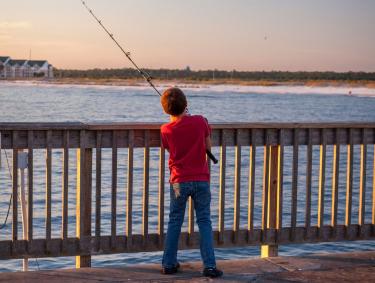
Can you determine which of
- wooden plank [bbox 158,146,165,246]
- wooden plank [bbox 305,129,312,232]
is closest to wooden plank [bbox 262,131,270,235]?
wooden plank [bbox 305,129,312,232]

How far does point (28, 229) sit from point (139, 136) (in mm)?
1169

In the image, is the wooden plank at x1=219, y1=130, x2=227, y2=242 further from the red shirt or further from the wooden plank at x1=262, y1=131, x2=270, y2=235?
the red shirt

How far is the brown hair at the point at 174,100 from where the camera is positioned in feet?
18.8

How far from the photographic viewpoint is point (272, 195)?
677 cm

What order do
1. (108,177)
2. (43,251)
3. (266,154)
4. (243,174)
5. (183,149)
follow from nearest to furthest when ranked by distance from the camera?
(183,149) → (43,251) → (266,154) → (108,177) → (243,174)

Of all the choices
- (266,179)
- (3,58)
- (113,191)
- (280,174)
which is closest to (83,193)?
(113,191)

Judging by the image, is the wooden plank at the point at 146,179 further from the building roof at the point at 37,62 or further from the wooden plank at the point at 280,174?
the building roof at the point at 37,62

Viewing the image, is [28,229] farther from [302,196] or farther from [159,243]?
[302,196]

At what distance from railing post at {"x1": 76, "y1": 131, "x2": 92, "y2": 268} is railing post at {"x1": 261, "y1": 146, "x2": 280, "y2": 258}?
158cm

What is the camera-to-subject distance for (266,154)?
670 centimetres

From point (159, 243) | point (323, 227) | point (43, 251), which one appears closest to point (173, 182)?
point (159, 243)

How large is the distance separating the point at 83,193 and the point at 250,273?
148 cm

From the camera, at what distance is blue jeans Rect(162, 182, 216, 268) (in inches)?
231

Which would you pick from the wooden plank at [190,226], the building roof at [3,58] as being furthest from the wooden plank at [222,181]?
the building roof at [3,58]
